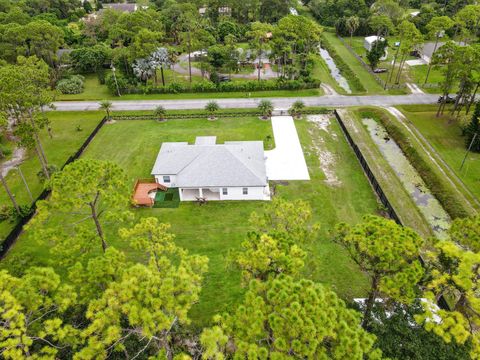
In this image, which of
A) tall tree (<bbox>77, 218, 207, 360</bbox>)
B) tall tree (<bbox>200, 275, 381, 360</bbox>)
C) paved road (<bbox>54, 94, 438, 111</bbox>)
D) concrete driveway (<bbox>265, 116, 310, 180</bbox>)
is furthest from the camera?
paved road (<bbox>54, 94, 438, 111</bbox>)

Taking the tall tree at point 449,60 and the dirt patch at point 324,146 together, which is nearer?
the dirt patch at point 324,146

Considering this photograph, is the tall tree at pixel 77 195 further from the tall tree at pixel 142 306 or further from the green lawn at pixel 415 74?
the green lawn at pixel 415 74

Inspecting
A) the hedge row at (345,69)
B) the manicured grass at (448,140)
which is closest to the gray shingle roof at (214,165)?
the manicured grass at (448,140)

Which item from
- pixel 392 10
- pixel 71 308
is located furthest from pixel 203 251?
pixel 392 10

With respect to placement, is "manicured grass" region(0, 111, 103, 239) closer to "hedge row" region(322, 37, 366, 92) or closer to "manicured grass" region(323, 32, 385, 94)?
"hedge row" region(322, 37, 366, 92)

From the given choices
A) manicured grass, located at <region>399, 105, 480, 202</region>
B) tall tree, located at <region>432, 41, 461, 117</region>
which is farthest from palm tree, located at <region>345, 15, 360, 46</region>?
manicured grass, located at <region>399, 105, 480, 202</region>

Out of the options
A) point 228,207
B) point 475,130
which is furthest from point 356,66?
point 228,207
